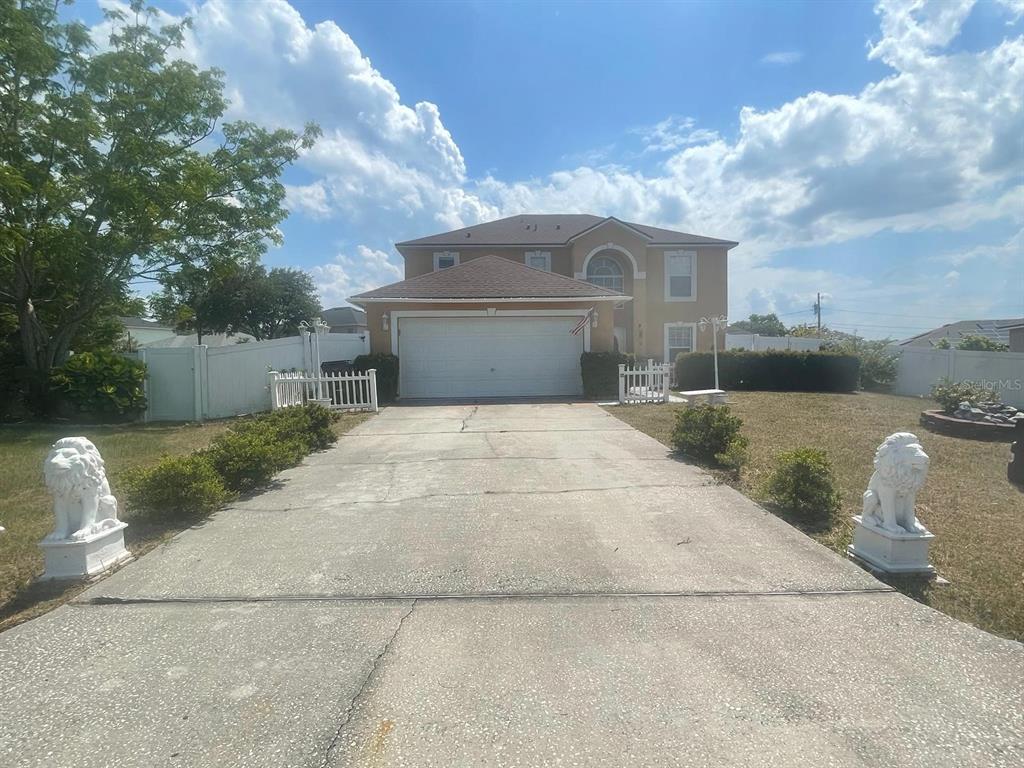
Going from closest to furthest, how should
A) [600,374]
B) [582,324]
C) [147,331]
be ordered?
1. [600,374]
2. [582,324]
3. [147,331]

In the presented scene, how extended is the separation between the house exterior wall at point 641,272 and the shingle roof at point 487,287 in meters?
5.85

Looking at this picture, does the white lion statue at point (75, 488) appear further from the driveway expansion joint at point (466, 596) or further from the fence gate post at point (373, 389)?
the fence gate post at point (373, 389)

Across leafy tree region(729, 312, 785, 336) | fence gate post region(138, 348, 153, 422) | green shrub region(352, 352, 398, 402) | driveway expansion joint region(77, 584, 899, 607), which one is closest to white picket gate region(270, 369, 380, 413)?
green shrub region(352, 352, 398, 402)

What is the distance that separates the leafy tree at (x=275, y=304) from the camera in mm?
33188

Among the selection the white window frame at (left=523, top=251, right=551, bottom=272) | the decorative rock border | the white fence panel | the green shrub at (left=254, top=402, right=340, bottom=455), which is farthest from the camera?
the white window frame at (left=523, top=251, right=551, bottom=272)

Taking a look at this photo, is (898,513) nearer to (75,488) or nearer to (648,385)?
(75,488)

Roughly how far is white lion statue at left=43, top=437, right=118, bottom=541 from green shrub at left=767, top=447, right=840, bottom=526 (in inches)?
223

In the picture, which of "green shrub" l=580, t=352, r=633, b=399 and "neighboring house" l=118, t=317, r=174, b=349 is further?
"neighboring house" l=118, t=317, r=174, b=349

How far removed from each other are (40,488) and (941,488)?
10117 millimetres

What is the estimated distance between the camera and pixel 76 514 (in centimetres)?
418

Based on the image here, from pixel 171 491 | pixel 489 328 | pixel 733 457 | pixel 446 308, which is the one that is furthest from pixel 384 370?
pixel 733 457

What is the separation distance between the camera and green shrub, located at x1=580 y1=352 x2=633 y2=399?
1535 centimetres

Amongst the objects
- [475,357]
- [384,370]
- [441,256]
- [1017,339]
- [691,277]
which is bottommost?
[384,370]

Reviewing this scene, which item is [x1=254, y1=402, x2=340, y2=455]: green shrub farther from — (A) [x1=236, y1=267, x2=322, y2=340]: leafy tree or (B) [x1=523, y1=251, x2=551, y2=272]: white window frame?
(A) [x1=236, y1=267, x2=322, y2=340]: leafy tree
